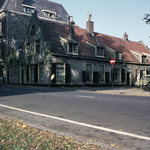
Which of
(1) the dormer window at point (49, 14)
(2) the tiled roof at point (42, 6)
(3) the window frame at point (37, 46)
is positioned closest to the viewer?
(3) the window frame at point (37, 46)

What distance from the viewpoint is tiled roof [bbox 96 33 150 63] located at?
34.6 meters

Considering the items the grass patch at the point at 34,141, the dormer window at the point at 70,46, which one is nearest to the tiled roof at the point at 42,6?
the dormer window at the point at 70,46

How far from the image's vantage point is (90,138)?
430cm

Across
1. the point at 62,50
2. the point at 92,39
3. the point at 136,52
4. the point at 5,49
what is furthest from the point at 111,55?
the point at 5,49

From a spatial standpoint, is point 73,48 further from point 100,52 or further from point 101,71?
point 101,71

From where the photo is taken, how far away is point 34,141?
391cm

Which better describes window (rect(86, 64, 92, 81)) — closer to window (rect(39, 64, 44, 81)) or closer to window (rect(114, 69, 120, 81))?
window (rect(114, 69, 120, 81))

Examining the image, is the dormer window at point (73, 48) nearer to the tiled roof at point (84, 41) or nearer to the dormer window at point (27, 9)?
the tiled roof at point (84, 41)

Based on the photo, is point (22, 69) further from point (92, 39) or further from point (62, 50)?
point (92, 39)

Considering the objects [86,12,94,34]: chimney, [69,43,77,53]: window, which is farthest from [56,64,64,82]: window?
[86,12,94,34]: chimney

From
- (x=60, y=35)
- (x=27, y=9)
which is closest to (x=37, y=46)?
(x=60, y=35)

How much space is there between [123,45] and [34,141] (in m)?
35.5

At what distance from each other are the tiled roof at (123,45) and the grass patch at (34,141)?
96.6 ft

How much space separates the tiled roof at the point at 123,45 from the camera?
3459cm
